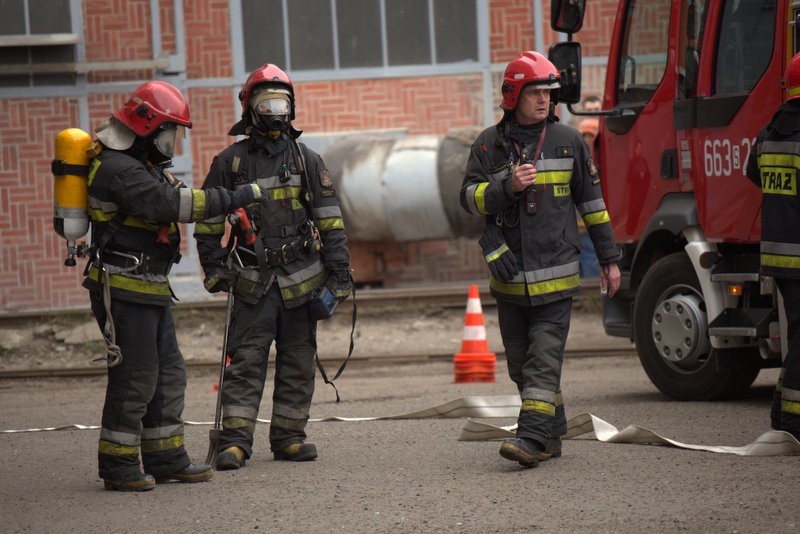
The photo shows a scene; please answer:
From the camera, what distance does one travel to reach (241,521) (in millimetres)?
5832

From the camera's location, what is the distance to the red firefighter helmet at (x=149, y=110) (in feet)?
21.6

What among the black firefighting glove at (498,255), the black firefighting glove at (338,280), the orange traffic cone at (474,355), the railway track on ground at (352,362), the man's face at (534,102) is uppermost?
the man's face at (534,102)

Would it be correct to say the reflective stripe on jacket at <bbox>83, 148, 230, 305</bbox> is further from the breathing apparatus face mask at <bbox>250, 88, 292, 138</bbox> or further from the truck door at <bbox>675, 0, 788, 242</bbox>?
the truck door at <bbox>675, 0, 788, 242</bbox>

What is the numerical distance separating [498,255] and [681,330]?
256 cm

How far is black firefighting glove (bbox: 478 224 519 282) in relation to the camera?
6.98 meters

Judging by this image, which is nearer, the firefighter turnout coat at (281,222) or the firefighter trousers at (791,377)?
the firefighter trousers at (791,377)

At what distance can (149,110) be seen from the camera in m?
6.60

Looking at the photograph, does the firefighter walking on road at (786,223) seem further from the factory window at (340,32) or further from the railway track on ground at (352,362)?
the factory window at (340,32)

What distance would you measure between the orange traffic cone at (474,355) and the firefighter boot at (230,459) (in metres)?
4.67

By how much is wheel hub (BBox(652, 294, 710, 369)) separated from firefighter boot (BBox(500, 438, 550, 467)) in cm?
256

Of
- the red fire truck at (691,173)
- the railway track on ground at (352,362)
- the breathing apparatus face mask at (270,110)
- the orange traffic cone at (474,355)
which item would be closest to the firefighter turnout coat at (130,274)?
the breathing apparatus face mask at (270,110)

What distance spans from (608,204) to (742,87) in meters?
1.63

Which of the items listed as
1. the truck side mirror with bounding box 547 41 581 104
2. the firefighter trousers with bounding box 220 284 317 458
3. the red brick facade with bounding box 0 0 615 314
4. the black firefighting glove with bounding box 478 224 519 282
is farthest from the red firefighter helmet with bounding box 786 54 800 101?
→ the red brick facade with bounding box 0 0 615 314

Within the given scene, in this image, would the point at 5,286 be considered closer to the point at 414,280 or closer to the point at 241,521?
the point at 414,280
